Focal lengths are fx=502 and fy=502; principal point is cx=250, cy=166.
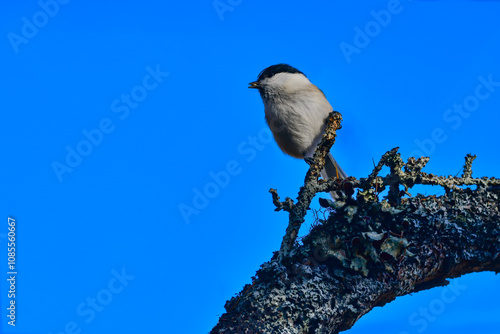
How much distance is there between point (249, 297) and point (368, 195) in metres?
0.95

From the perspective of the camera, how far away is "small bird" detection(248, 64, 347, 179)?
4664mm

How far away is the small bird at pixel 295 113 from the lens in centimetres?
466

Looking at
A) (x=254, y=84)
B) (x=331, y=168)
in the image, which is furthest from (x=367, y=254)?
(x=254, y=84)

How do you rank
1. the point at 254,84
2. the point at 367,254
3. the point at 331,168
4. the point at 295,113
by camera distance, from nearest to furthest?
1. the point at 367,254
2. the point at 295,113
3. the point at 331,168
4. the point at 254,84

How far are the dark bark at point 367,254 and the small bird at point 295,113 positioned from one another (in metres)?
1.55

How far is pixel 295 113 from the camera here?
15.3 ft

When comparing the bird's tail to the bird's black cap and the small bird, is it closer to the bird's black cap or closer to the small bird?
the small bird

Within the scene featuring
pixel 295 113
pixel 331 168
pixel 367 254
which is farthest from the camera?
pixel 331 168

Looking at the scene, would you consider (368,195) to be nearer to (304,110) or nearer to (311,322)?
(311,322)

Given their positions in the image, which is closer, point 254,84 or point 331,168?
point 331,168

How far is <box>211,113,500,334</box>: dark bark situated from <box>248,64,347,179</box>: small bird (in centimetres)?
155

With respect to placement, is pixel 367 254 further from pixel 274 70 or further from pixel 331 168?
pixel 274 70

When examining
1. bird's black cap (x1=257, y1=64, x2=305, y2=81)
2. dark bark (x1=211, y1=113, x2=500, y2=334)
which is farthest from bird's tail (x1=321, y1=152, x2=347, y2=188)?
dark bark (x1=211, y1=113, x2=500, y2=334)

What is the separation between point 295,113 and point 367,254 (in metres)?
2.17
